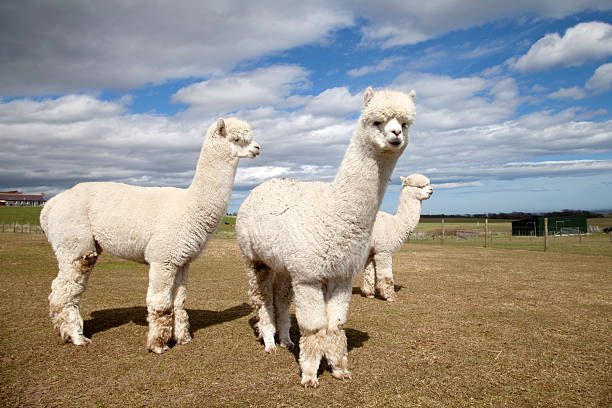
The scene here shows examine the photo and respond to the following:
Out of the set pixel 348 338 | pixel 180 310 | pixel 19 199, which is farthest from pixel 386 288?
pixel 19 199

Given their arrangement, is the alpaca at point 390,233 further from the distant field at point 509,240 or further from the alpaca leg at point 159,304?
the distant field at point 509,240

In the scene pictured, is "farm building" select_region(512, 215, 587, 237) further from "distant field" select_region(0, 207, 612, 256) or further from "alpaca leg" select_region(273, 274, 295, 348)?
"alpaca leg" select_region(273, 274, 295, 348)

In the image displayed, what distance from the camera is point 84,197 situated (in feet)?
18.7

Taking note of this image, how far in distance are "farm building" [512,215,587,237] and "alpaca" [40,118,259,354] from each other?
34063mm

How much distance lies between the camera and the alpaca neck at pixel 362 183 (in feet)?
13.3

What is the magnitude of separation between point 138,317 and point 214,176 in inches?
143

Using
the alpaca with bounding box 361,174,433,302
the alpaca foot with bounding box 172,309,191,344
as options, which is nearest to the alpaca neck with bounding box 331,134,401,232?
the alpaca foot with bounding box 172,309,191,344

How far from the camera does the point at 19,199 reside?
A: 250ft

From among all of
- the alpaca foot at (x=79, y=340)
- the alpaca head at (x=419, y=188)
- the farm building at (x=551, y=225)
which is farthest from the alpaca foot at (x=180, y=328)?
the farm building at (x=551, y=225)

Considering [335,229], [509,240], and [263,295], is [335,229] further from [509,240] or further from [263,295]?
[509,240]

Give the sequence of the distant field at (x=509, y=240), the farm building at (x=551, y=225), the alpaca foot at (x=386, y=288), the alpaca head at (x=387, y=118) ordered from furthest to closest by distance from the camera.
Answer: the farm building at (x=551, y=225) → the distant field at (x=509, y=240) → the alpaca foot at (x=386, y=288) → the alpaca head at (x=387, y=118)

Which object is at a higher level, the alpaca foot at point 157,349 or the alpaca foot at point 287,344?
the alpaca foot at point 157,349

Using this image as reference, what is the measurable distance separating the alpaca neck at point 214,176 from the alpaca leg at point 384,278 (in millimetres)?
4759

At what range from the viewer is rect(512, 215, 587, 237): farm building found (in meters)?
33.6
